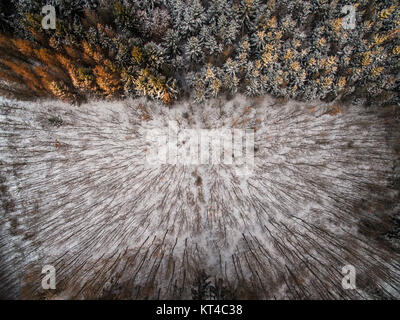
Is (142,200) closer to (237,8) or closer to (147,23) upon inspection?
(147,23)

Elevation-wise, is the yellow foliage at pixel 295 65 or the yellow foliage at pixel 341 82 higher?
the yellow foliage at pixel 295 65

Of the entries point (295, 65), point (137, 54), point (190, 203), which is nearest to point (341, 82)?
point (295, 65)

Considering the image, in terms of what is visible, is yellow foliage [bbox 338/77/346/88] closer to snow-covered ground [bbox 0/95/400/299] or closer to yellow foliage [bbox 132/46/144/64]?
snow-covered ground [bbox 0/95/400/299]

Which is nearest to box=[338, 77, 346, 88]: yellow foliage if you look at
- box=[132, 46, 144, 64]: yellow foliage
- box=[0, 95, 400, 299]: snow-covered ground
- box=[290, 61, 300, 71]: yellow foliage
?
box=[0, 95, 400, 299]: snow-covered ground

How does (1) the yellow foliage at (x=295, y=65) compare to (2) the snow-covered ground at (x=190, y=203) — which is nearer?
(2) the snow-covered ground at (x=190, y=203)

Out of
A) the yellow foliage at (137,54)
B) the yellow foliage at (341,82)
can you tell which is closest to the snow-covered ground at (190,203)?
the yellow foliage at (341,82)

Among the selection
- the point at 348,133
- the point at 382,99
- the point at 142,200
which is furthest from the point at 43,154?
the point at 382,99

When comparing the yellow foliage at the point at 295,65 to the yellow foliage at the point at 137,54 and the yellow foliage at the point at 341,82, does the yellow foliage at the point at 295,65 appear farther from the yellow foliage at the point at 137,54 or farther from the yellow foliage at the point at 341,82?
the yellow foliage at the point at 137,54

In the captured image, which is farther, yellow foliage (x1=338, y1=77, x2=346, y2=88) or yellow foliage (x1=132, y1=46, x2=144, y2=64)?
yellow foliage (x1=338, y1=77, x2=346, y2=88)
